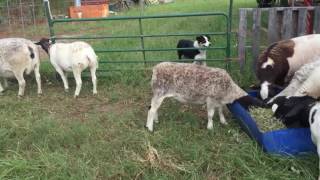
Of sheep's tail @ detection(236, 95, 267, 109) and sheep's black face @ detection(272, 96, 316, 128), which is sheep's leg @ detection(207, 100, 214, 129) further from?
sheep's black face @ detection(272, 96, 316, 128)

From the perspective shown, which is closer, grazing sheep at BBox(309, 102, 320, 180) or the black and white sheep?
grazing sheep at BBox(309, 102, 320, 180)

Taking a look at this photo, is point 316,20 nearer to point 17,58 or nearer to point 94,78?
point 94,78

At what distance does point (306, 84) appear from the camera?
5762 mm

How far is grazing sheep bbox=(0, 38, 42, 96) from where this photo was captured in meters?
7.84

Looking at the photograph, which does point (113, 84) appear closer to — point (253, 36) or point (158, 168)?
point (253, 36)

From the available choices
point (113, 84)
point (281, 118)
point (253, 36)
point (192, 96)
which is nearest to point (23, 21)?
point (113, 84)

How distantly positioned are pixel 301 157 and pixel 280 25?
3.84 metres

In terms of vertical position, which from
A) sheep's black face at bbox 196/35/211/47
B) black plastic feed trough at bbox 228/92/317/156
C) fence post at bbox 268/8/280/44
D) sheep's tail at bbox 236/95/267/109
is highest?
fence post at bbox 268/8/280/44

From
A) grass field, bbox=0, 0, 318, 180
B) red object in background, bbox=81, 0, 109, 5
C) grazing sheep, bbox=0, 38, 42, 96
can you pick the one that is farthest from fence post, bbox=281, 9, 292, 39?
red object in background, bbox=81, 0, 109, 5

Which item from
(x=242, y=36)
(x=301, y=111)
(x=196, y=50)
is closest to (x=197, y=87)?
(x=301, y=111)

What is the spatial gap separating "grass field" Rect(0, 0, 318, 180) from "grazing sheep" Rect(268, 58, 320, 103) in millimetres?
925

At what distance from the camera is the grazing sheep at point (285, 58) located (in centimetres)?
685

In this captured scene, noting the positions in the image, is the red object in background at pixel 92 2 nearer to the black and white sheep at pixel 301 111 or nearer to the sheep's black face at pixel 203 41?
the sheep's black face at pixel 203 41

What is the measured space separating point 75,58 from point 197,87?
111 inches
